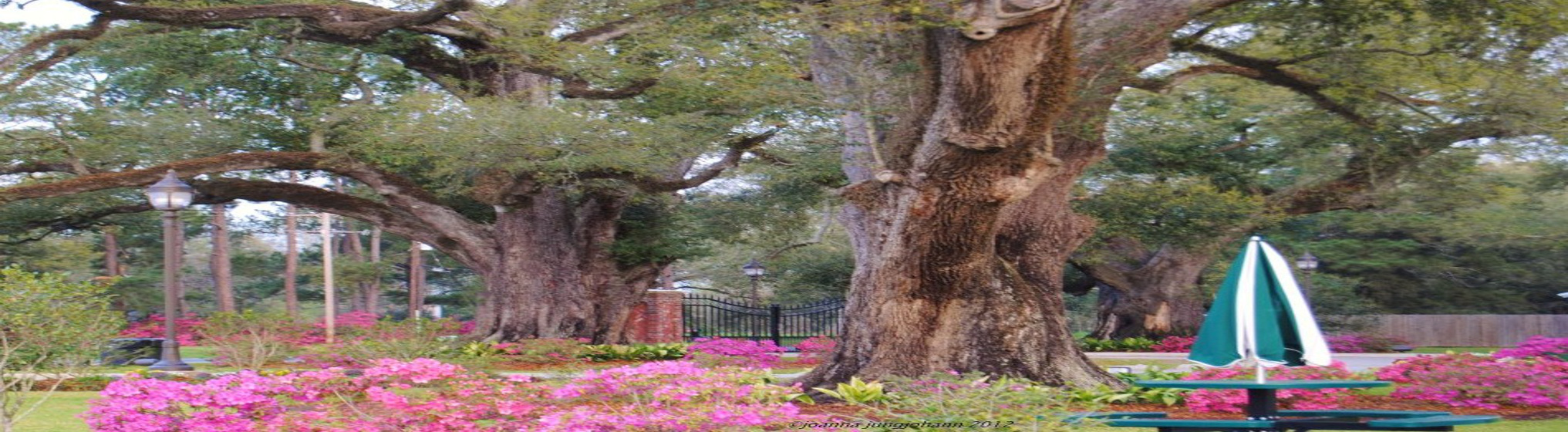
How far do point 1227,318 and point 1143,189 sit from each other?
13091 millimetres

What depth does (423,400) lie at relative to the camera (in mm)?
7449

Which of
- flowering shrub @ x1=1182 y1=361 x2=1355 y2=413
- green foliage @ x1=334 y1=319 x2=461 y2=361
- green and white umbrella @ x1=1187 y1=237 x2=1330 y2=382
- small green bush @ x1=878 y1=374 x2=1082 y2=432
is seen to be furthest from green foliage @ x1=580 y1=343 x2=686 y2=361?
green and white umbrella @ x1=1187 y1=237 x2=1330 y2=382

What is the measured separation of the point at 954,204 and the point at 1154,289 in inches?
642

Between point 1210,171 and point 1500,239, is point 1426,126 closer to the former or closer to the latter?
point 1210,171

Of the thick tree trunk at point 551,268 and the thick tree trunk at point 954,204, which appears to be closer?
the thick tree trunk at point 954,204

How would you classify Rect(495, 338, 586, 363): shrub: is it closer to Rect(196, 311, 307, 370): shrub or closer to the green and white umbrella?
Rect(196, 311, 307, 370): shrub

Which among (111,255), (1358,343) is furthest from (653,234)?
(111,255)

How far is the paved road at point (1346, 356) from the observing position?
63.9ft

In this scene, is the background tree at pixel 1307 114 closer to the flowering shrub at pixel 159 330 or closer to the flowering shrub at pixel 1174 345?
the flowering shrub at pixel 1174 345

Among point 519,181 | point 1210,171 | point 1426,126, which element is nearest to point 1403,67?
point 1426,126

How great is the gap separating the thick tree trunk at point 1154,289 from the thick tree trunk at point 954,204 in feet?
43.2

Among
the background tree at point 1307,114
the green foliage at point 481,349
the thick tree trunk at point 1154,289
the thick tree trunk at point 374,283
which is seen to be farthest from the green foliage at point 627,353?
the thick tree trunk at point 374,283

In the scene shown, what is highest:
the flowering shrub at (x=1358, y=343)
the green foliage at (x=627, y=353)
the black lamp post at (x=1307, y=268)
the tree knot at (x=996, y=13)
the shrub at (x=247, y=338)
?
the tree knot at (x=996, y=13)

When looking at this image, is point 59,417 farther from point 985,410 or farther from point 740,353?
point 985,410
